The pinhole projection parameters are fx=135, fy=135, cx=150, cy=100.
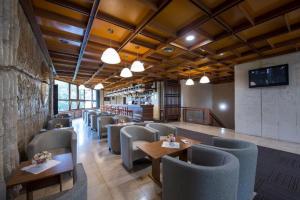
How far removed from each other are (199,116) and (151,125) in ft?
18.2

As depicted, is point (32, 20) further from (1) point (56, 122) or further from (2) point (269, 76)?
(2) point (269, 76)

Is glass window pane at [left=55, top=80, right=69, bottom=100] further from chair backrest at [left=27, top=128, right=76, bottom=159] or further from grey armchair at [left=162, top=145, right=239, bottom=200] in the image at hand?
grey armchair at [left=162, top=145, right=239, bottom=200]

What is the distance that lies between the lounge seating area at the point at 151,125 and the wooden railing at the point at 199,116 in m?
2.06

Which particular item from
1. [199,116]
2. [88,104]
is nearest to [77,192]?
[199,116]

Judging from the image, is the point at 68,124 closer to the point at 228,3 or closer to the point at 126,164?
the point at 126,164

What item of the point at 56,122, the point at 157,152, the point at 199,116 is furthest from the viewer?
the point at 199,116

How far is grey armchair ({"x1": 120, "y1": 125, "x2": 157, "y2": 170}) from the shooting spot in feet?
9.06

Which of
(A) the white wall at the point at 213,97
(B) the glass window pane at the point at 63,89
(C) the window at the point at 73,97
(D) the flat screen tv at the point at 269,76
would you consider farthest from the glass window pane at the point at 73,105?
(D) the flat screen tv at the point at 269,76

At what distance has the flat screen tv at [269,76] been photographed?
4.39m

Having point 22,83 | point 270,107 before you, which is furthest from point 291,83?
point 22,83

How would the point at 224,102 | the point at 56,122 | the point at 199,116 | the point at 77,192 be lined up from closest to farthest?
the point at 77,192 → the point at 56,122 → the point at 199,116 → the point at 224,102

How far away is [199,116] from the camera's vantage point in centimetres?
846

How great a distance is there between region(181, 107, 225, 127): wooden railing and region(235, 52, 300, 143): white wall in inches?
77.7

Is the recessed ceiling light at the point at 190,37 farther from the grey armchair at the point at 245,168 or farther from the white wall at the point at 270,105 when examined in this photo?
the white wall at the point at 270,105
